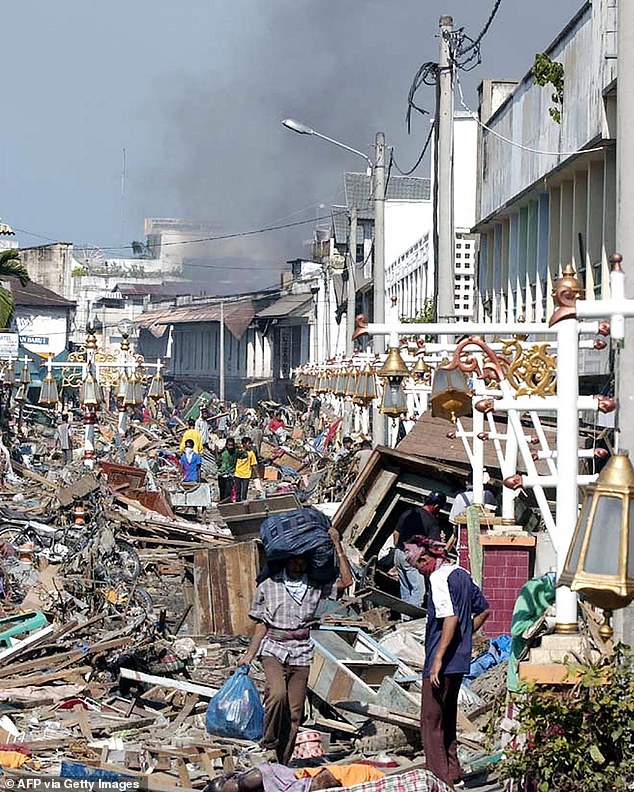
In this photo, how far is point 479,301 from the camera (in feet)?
87.4

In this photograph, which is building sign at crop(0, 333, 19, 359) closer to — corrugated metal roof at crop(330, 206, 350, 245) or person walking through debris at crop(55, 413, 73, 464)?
person walking through debris at crop(55, 413, 73, 464)

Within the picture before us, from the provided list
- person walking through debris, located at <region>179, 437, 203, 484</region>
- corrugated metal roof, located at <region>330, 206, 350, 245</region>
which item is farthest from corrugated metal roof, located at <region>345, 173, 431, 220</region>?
Answer: person walking through debris, located at <region>179, 437, 203, 484</region>

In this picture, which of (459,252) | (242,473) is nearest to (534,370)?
(242,473)

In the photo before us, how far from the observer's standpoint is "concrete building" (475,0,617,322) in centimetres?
1563

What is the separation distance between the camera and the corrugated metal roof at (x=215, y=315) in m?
82.8

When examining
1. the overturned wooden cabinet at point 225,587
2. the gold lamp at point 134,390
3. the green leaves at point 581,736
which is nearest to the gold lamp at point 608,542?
the green leaves at point 581,736

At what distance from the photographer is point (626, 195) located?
279 inches

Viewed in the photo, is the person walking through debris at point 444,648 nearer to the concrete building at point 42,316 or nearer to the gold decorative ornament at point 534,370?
the gold decorative ornament at point 534,370

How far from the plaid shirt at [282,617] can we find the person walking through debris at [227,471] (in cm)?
2078

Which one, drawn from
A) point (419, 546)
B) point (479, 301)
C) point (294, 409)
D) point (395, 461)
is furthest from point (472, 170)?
point (294, 409)

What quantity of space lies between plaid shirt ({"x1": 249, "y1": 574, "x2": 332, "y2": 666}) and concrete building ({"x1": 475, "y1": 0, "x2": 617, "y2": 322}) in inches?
285

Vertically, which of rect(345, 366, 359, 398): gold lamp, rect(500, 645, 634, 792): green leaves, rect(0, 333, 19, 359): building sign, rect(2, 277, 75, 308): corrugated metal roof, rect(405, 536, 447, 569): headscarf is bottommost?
rect(500, 645, 634, 792): green leaves

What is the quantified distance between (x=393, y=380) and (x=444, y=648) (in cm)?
347

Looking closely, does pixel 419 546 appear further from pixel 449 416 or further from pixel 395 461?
pixel 395 461
